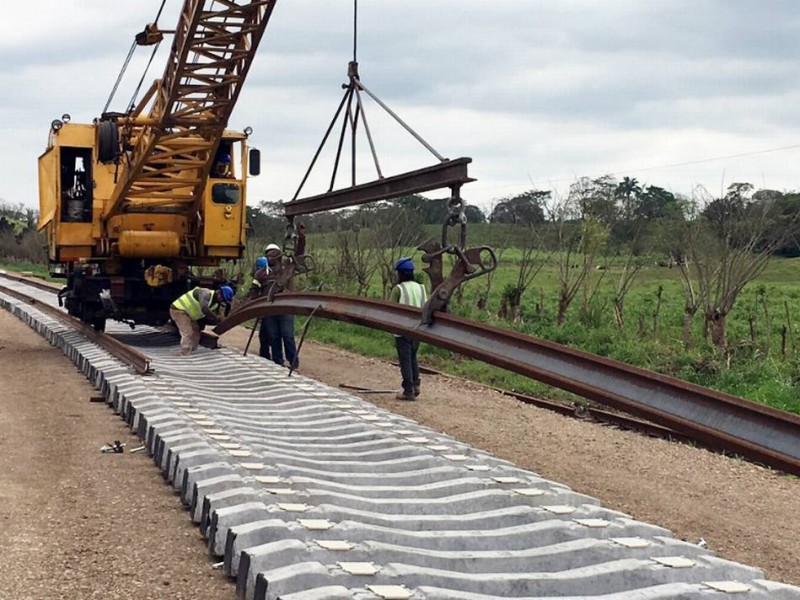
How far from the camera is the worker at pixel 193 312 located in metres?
12.9

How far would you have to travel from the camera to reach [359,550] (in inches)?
168

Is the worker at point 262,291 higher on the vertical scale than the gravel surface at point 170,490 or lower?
higher

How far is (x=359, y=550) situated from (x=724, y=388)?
8.91 m

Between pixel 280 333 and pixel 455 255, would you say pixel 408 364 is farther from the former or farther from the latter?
pixel 455 255

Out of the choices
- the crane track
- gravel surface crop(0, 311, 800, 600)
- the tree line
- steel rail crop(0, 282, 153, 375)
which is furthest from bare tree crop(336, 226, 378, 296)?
the crane track

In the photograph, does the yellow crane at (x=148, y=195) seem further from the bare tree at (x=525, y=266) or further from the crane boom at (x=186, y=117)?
the bare tree at (x=525, y=266)

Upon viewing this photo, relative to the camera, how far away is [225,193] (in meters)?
Result: 14.4

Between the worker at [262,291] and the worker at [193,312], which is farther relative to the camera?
the worker at [262,291]

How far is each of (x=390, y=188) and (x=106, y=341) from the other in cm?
652

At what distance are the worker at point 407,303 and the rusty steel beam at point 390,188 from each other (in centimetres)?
118

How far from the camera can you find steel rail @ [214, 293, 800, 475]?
4.61 metres

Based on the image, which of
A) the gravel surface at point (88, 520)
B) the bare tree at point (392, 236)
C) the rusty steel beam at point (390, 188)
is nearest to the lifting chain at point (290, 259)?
the rusty steel beam at point (390, 188)

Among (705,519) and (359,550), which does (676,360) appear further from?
(359,550)

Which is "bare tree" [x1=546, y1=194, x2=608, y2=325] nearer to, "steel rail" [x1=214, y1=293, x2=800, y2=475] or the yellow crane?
the yellow crane
